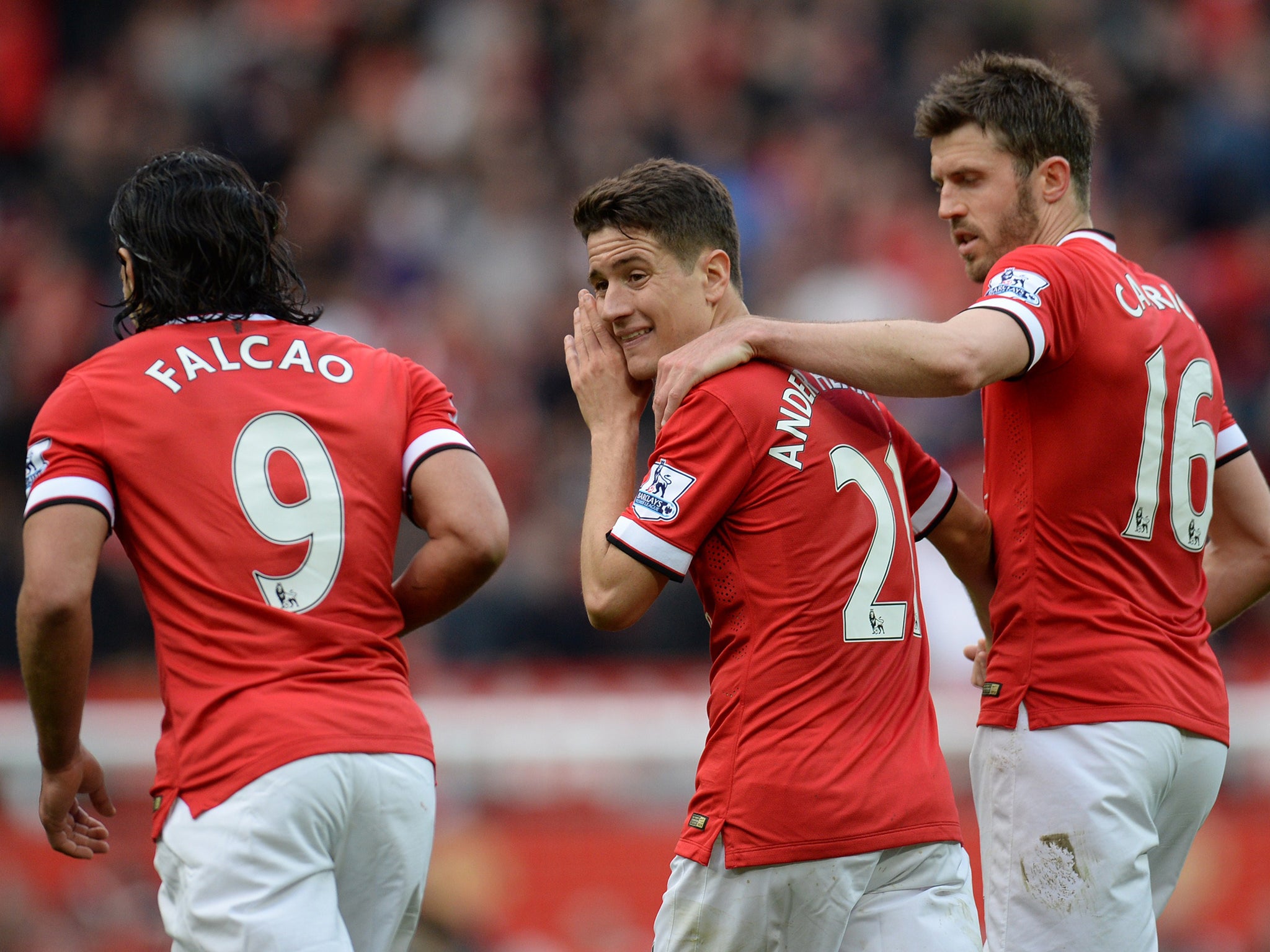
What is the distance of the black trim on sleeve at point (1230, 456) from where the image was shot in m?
4.58

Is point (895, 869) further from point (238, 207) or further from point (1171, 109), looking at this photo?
point (1171, 109)

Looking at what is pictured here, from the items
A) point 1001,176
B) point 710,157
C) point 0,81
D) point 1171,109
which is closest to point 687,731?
point 1001,176

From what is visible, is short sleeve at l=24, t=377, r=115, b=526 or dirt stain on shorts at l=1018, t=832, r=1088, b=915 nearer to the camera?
short sleeve at l=24, t=377, r=115, b=526

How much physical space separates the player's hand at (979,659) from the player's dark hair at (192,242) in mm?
2134

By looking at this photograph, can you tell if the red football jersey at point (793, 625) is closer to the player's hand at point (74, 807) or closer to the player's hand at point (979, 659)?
the player's hand at point (979, 659)

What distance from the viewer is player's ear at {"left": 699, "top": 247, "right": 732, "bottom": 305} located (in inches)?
159

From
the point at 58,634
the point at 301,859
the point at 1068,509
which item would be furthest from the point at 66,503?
the point at 1068,509

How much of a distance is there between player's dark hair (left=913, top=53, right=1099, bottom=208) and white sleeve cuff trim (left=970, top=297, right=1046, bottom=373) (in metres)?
0.56

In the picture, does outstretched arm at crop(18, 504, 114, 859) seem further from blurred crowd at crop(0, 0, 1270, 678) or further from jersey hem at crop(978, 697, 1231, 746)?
blurred crowd at crop(0, 0, 1270, 678)

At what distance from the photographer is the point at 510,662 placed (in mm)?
9492

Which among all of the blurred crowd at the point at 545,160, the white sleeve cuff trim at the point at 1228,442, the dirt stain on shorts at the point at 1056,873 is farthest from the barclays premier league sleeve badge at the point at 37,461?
the blurred crowd at the point at 545,160

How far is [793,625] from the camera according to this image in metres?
3.67

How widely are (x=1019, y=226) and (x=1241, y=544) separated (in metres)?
1.18

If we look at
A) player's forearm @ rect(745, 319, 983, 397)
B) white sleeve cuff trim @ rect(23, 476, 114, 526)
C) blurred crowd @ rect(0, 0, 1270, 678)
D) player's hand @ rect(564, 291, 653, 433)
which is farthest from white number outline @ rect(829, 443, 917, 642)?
blurred crowd @ rect(0, 0, 1270, 678)
